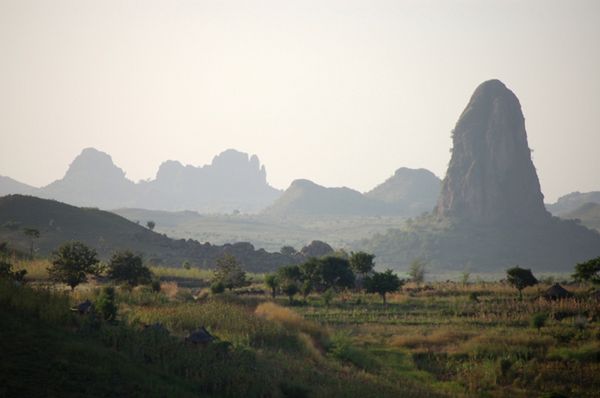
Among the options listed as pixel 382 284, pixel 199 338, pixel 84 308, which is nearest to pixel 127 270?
pixel 382 284

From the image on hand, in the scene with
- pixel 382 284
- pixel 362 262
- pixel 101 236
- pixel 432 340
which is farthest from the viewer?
pixel 101 236

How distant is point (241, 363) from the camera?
19.7m

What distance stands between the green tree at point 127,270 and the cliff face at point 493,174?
148891mm

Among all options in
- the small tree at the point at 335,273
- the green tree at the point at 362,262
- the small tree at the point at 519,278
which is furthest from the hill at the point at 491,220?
the small tree at the point at 519,278

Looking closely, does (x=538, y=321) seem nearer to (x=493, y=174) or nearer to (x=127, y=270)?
(x=127, y=270)

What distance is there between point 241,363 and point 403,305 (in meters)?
23.4

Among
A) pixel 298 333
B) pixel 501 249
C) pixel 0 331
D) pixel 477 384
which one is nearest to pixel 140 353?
pixel 0 331

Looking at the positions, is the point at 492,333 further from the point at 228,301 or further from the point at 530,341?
the point at 228,301

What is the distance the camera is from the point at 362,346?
2905 cm

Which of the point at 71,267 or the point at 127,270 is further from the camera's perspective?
the point at 127,270

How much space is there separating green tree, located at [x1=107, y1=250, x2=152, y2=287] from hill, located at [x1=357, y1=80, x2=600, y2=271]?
11508 cm

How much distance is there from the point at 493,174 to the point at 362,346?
170 m

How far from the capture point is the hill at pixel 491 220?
152125mm

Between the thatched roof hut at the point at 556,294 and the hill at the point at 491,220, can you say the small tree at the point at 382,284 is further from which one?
the hill at the point at 491,220
